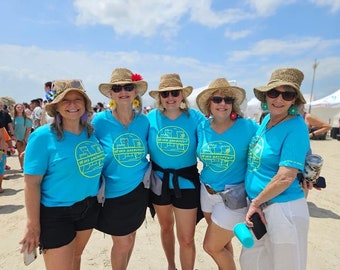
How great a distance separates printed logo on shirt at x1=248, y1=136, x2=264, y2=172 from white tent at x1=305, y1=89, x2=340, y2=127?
20.6m

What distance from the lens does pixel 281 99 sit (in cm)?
235

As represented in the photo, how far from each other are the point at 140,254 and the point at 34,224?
2.03 metres

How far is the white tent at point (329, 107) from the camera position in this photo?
20.2 meters

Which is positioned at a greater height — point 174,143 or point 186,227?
point 174,143

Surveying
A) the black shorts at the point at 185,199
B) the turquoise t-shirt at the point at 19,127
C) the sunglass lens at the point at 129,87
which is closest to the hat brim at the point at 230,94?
the sunglass lens at the point at 129,87

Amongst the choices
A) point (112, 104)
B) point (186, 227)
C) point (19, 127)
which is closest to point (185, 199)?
point (186, 227)

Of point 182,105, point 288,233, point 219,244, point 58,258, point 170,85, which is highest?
point 170,85

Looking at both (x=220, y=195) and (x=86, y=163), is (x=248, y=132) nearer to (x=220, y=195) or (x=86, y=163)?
(x=220, y=195)

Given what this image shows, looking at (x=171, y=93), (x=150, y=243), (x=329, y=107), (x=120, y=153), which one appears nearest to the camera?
(x=120, y=153)

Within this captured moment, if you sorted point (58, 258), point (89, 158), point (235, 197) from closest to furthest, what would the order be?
point (58, 258) < point (89, 158) < point (235, 197)

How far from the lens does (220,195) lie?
273 centimetres

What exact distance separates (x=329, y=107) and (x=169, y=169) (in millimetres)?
21307

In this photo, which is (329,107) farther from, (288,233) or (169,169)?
(288,233)

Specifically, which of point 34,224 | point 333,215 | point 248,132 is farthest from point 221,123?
point 333,215
